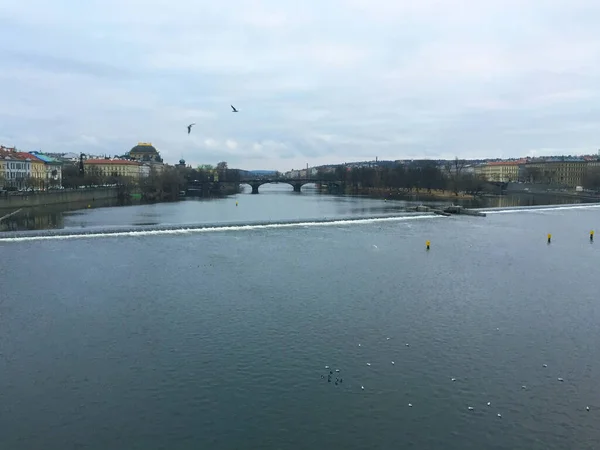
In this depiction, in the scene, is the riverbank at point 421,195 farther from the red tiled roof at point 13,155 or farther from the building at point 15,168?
the red tiled roof at point 13,155

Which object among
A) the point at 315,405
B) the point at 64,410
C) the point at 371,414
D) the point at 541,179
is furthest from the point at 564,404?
the point at 541,179

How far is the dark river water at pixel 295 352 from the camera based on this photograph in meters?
7.55

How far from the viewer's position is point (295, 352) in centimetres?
1028

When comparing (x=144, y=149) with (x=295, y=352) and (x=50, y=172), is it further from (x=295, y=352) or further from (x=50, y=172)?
(x=295, y=352)

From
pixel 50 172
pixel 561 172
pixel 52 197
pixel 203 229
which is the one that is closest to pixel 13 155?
pixel 50 172

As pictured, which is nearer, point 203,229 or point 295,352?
point 295,352

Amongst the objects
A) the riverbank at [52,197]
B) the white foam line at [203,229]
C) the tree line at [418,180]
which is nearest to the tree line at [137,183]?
the riverbank at [52,197]

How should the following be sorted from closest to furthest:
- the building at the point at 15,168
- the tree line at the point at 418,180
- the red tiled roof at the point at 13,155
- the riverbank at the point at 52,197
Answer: the riverbank at the point at 52,197 → the building at the point at 15,168 → the red tiled roof at the point at 13,155 → the tree line at the point at 418,180

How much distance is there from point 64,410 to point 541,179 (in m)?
105

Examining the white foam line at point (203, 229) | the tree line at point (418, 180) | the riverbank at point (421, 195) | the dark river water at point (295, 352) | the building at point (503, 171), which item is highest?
the building at point (503, 171)

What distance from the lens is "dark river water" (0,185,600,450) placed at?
7.55 m

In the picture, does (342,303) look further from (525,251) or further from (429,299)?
(525,251)

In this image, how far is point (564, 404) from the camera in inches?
327

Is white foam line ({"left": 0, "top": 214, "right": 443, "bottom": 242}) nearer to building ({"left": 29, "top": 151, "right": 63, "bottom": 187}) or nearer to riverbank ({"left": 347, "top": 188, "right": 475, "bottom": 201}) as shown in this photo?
riverbank ({"left": 347, "top": 188, "right": 475, "bottom": 201})
